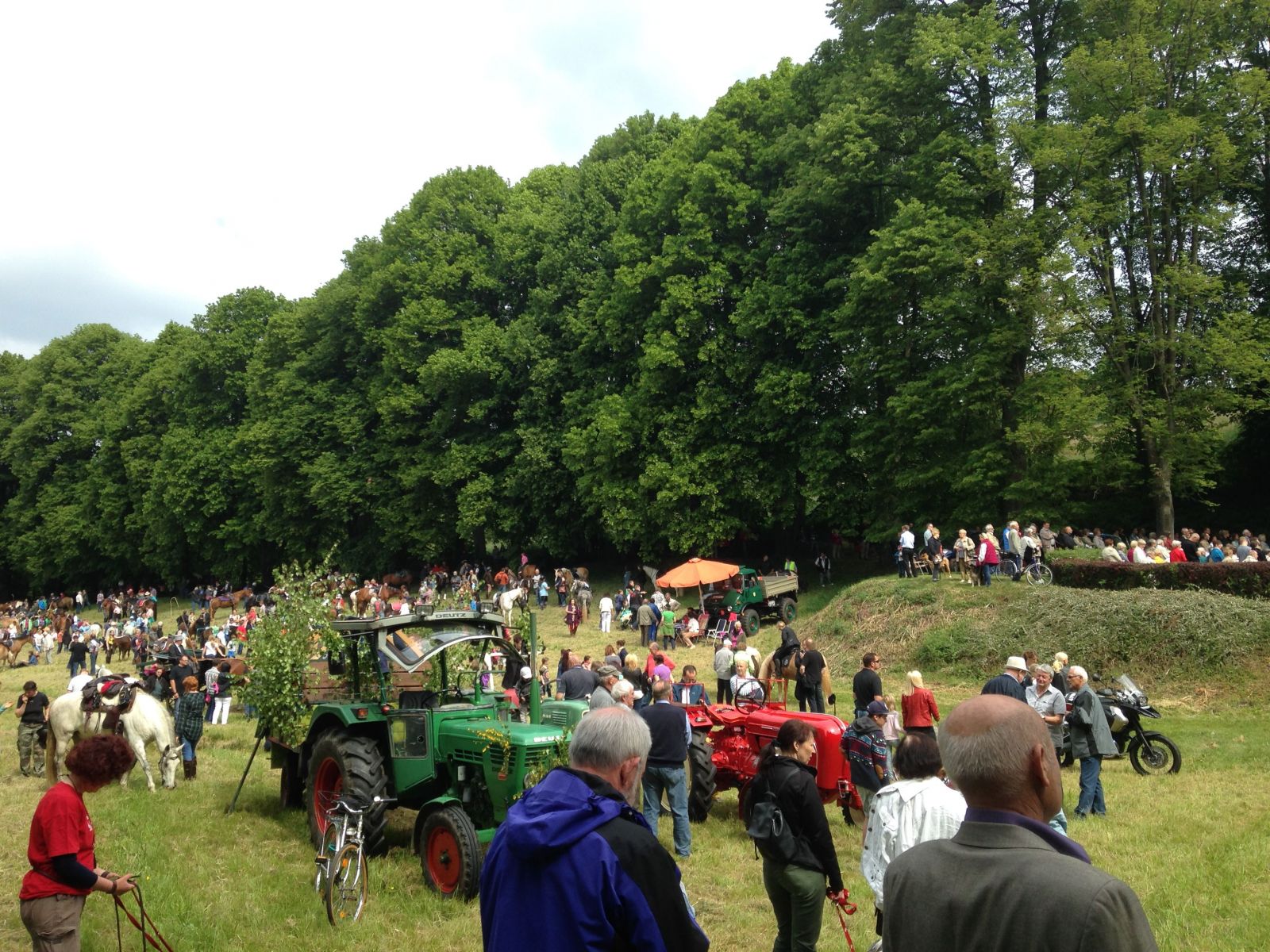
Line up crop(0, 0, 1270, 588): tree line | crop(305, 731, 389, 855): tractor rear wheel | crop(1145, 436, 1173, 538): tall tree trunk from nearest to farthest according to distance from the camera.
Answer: crop(305, 731, 389, 855): tractor rear wheel → crop(1145, 436, 1173, 538): tall tree trunk → crop(0, 0, 1270, 588): tree line

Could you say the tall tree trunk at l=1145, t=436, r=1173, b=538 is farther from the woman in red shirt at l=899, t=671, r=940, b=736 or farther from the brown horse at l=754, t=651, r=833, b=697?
the woman in red shirt at l=899, t=671, r=940, b=736

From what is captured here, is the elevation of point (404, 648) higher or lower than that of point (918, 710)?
higher

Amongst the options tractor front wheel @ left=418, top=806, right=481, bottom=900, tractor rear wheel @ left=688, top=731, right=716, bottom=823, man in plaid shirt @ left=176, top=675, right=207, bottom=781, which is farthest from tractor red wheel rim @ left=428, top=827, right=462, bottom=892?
man in plaid shirt @ left=176, top=675, right=207, bottom=781

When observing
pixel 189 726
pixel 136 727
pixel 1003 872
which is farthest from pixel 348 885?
pixel 189 726

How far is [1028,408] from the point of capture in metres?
24.8

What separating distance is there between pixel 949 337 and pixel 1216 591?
10.0m

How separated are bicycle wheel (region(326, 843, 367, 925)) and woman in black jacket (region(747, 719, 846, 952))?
393 centimetres

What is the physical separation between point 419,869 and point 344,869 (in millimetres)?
1160

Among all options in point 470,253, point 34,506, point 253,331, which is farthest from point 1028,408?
point 34,506

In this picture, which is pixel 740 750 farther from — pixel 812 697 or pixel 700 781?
pixel 812 697

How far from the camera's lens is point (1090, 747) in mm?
10031

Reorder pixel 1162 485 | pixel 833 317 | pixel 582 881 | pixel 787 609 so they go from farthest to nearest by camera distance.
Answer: pixel 833 317
pixel 787 609
pixel 1162 485
pixel 582 881

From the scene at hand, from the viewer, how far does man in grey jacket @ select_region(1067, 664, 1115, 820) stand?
10016 millimetres

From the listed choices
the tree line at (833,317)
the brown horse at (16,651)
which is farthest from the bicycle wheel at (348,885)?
the brown horse at (16,651)
